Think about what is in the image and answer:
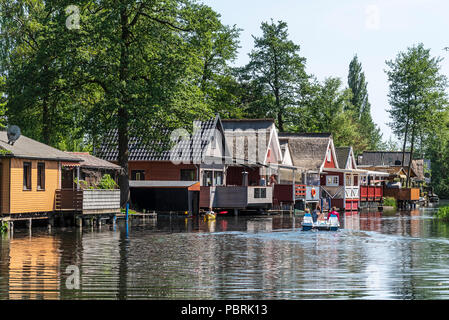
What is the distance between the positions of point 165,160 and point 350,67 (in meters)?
84.7

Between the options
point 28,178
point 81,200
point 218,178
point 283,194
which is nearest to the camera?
point 28,178

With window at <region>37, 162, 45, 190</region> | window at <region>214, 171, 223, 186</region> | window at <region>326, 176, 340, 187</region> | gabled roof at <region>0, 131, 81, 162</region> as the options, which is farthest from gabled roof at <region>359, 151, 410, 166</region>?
window at <region>37, 162, 45, 190</region>

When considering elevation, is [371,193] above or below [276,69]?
below

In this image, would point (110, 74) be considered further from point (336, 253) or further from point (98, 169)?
point (336, 253)

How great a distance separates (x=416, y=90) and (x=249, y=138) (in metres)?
30.6

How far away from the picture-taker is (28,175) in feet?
123

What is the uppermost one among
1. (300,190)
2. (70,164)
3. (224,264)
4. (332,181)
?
(70,164)

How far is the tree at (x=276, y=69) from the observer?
8188cm

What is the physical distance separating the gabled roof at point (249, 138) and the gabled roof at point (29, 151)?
25.1 meters

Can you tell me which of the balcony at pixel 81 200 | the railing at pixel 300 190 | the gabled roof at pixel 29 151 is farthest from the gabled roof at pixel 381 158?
the gabled roof at pixel 29 151

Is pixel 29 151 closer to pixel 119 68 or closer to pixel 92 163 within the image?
pixel 92 163

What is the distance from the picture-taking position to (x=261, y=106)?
8112cm

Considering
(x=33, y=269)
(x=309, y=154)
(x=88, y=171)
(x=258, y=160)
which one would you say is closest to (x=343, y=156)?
(x=309, y=154)
